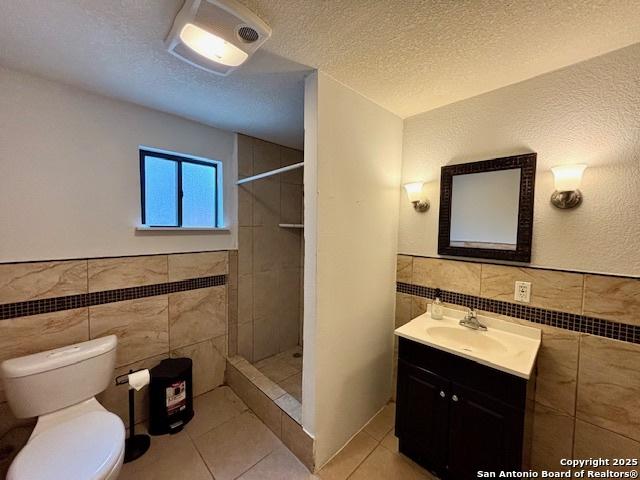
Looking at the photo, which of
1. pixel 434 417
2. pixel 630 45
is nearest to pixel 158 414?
pixel 434 417

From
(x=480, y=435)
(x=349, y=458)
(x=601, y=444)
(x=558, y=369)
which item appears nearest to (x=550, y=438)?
(x=601, y=444)

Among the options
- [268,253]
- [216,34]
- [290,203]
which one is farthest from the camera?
[290,203]

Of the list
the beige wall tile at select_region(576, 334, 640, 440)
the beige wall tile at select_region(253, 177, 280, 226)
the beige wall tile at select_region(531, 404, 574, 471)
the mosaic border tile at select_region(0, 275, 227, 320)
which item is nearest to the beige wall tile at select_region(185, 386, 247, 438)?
the mosaic border tile at select_region(0, 275, 227, 320)

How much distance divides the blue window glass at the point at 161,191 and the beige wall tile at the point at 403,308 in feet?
6.28

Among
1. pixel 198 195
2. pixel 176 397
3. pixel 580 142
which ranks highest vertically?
pixel 580 142

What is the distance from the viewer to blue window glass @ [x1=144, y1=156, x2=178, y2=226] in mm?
1969

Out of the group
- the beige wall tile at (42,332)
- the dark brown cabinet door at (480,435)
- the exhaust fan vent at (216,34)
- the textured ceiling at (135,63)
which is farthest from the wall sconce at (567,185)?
the beige wall tile at (42,332)

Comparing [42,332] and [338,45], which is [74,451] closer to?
[42,332]

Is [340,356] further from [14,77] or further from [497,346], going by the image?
[14,77]

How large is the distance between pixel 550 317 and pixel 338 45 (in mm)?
1802

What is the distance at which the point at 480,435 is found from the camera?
1.29 meters

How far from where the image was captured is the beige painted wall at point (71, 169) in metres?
1.42

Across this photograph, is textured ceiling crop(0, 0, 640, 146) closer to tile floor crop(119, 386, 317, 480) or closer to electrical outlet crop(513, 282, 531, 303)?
electrical outlet crop(513, 282, 531, 303)

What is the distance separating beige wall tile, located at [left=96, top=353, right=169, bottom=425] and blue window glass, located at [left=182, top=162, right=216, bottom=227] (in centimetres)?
107
